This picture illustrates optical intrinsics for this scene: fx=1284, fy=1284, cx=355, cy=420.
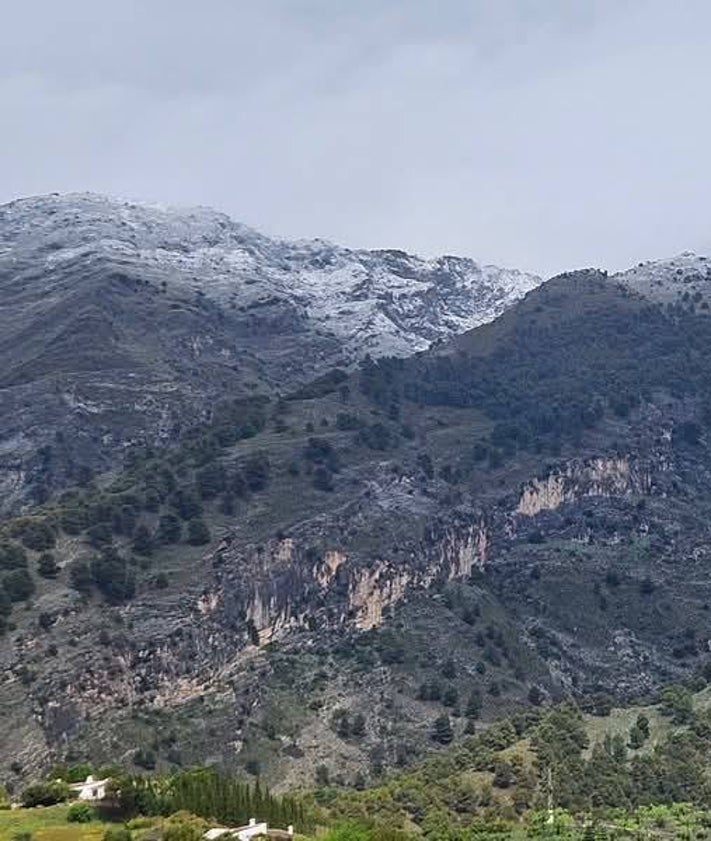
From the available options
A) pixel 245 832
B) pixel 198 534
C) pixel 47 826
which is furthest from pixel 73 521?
pixel 245 832

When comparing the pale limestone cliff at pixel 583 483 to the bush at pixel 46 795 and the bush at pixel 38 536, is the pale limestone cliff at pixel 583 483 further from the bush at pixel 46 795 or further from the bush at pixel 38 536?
the bush at pixel 46 795

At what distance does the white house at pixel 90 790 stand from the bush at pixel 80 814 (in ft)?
14.4

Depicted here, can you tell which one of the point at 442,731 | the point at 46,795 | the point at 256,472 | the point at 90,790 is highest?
the point at 256,472

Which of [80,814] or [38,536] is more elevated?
[38,536]

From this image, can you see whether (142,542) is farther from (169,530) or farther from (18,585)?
(18,585)

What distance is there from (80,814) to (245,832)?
11.0m

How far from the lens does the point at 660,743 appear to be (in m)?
112

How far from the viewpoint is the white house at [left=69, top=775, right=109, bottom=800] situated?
8250cm

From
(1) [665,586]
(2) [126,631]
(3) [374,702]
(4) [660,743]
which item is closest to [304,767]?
(3) [374,702]

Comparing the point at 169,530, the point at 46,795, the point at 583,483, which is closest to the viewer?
the point at 46,795

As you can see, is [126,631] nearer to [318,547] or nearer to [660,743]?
[318,547]

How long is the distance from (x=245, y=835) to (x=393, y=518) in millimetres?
93633

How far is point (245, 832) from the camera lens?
72.4 metres

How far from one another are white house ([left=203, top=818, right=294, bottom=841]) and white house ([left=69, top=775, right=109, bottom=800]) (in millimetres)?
11614
